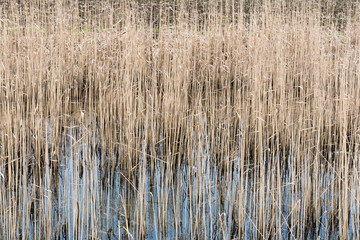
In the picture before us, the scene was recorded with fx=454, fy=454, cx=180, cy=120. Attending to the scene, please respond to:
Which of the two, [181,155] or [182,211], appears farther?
[181,155]

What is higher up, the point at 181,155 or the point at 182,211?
the point at 181,155

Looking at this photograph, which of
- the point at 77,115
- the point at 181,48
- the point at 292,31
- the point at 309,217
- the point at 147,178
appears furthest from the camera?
the point at 292,31

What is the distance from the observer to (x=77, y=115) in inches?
150

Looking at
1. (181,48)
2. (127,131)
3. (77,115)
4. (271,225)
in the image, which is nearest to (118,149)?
(127,131)

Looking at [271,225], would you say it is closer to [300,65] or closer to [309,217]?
[309,217]

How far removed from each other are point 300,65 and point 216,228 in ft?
9.65

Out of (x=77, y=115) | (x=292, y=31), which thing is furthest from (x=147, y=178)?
(x=292, y=31)

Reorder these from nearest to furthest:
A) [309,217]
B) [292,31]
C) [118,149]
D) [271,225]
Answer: [271,225] < [309,217] < [118,149] < [292,31]

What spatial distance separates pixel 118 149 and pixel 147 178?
427mm

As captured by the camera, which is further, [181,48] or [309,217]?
[181,48]

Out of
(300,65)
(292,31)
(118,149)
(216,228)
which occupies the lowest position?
(216,228)

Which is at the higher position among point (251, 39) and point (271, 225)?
point (251, 39)

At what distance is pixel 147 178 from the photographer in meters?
2.82

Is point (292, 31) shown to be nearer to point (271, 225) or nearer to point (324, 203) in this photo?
point (324, 203)
